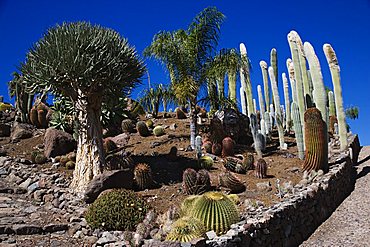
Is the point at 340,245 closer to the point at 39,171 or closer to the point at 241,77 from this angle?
the point at 39,171

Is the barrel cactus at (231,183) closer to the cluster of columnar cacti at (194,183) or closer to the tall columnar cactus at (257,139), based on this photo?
the cluster of columnar cacti at (194,183)

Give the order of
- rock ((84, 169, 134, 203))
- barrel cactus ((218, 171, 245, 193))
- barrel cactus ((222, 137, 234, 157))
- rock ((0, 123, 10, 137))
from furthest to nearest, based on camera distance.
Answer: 1. rock ((0, 123, 10, 137))
2. barrel cactus ((222, 137, 234, 157))
3. barrel cactus ((218, 171, 245, 193))
4. rock ((84, 169, 134, 203))

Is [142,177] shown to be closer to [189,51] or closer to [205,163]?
[205,163]

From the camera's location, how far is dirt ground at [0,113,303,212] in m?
9.67

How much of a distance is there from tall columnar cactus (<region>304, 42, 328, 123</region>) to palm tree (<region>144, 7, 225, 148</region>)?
332 cm

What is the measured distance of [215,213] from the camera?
6.99 meters

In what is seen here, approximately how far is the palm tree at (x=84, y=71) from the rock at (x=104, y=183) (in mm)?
854

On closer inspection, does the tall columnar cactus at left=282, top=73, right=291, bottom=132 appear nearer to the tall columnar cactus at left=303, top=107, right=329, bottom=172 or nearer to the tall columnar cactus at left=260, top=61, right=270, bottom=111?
the tall columnar cactus at left=260, top=61, right=270, bottom=111

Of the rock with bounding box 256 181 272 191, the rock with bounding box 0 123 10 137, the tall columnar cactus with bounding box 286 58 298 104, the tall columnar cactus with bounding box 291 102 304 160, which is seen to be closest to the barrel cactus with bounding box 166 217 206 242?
the rock with bounding box 256 181 272 191

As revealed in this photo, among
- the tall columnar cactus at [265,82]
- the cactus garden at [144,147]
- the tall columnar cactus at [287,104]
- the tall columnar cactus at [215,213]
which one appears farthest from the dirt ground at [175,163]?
the tall columnar cactus at [265,82]

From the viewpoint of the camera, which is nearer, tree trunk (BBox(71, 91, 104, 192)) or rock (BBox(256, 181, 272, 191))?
rock (BBox(256, 181, 272, 191))

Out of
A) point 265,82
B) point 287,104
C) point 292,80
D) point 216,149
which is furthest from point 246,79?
point 216,149

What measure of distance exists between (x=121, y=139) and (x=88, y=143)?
388 cm

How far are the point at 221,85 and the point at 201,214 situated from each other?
32.2 ft
